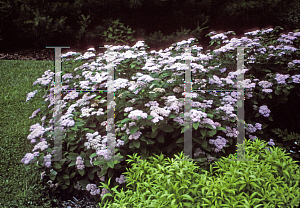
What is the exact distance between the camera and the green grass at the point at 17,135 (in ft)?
9.40

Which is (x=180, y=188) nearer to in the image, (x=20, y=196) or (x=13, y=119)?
(x=20, y=196)

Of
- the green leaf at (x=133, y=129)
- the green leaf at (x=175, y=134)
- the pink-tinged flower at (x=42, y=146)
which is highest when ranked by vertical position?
the green leaf at (x=133, y=129)

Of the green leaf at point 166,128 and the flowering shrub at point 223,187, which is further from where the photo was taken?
the green leaf at point 166,128

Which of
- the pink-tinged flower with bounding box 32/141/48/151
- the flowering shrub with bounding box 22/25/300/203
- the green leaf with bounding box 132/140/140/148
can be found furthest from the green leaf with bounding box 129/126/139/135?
the pink-tinged flower with bounding box 32/141/48/151

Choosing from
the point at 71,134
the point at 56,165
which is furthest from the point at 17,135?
the point at 71,134

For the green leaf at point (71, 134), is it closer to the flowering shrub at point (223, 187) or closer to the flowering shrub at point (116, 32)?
the flowering shrub at point (223, 187)

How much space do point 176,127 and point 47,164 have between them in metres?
1.42

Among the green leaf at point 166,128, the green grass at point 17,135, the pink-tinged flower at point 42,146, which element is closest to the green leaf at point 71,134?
Result: the pink-tinged flower at point 42,146

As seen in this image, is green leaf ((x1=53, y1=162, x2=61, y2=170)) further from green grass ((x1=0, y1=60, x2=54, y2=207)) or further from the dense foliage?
the dense foliage

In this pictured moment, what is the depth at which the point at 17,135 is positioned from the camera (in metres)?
4.11

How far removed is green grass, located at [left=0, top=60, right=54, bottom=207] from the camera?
113 inches

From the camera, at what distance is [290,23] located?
10320 millimetres

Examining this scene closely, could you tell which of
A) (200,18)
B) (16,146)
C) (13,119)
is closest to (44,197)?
(16,146)

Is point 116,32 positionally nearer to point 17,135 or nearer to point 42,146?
point 17,135
